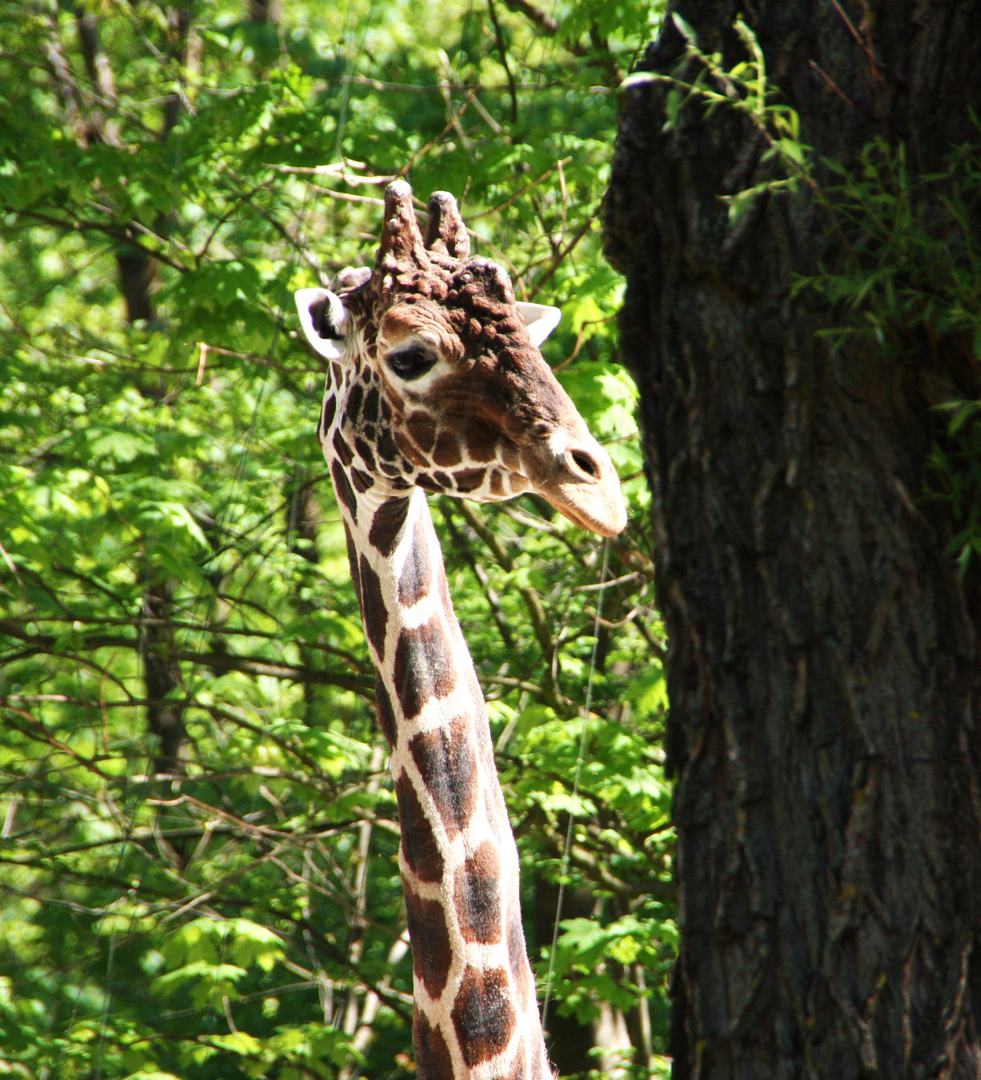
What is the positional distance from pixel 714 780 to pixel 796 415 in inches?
21.4

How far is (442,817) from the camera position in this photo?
7.56ft

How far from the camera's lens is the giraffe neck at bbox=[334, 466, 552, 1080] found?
225cm

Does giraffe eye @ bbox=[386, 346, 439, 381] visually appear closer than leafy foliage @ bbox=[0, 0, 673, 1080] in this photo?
Yes

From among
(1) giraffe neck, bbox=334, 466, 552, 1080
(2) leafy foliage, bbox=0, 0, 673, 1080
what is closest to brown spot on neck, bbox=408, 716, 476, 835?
(1) giraffe neck, bbox=334, 466, 552, 1080

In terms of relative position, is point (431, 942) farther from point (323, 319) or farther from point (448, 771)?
point (323, 319)

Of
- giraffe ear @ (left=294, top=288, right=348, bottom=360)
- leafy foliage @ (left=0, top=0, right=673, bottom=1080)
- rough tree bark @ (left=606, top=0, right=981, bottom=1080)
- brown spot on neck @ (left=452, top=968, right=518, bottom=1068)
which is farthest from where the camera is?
leafy foliage @ (left=0, top=0, right=673, bottom=1080)

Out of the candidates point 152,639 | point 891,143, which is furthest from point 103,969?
point 891,143

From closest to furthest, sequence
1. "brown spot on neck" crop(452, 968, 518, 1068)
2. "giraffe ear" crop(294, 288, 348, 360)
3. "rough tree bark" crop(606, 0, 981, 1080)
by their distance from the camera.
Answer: "rough tree bark" crop(606, 0, 981, 1080) < "brown spot on neck" crop(452, 968, 518, 1068) < "giraffe ear" crop(294, 288, 348, 360)

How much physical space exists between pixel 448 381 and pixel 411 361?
10cm

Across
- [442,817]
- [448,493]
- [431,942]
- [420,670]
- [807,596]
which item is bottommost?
[431,942]

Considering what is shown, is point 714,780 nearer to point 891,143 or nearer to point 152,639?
point 891,143

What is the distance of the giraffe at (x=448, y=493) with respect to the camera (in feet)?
6.91

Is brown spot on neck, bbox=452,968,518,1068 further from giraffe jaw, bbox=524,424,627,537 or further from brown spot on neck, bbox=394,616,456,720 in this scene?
giraffe jaw, bbox=524,424,627,537

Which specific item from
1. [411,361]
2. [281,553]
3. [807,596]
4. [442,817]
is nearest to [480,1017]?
[442,817]
